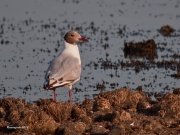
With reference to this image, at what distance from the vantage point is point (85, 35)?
23500mm

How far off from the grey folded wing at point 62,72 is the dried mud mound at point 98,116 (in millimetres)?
456

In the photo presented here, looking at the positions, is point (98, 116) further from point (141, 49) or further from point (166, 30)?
point (166, 30)

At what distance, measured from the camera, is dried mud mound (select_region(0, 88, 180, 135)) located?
360 inches

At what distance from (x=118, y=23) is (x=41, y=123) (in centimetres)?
1795

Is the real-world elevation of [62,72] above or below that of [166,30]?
below

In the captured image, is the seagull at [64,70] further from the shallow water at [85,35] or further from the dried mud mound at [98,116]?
the shallow water at [85,35]

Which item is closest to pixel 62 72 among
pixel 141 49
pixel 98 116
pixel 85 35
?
pixel 98 116


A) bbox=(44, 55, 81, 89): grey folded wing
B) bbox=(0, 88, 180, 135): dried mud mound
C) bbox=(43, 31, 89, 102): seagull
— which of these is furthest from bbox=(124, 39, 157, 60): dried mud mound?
bbox=(0, 88, 180, 135): dried mud mound

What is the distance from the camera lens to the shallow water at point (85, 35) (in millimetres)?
15562

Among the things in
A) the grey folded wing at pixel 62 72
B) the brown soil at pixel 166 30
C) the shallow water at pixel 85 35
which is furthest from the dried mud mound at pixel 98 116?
the brown soil at pixel 166 30

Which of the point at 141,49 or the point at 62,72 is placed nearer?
the point at 62,72

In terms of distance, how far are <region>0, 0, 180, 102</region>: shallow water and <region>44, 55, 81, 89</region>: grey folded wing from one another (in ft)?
6.98

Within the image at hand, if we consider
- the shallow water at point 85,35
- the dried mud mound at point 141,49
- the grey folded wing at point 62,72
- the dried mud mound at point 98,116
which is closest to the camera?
the dried mud mound at point 98,116

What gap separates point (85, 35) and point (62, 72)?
12.1 meters
